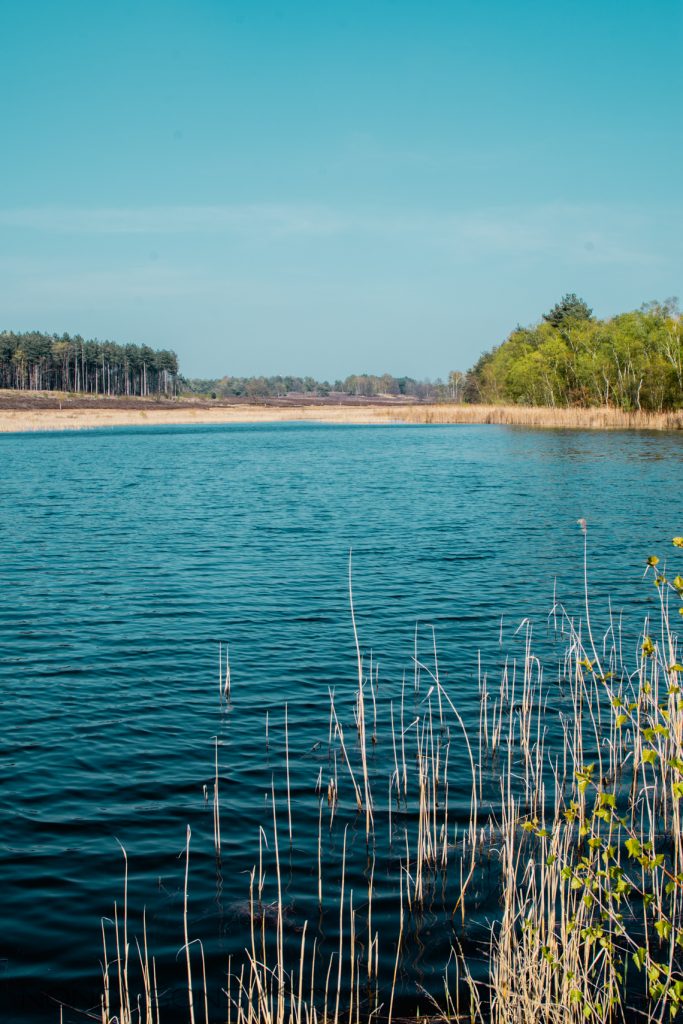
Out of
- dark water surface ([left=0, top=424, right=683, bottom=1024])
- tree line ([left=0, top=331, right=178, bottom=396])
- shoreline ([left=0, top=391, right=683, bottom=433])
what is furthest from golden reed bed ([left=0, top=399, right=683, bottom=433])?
dark water surface ([left=0, top=424, right=683, bottom=1024])

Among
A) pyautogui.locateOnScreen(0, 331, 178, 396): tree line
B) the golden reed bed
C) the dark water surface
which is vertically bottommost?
the dark water surface

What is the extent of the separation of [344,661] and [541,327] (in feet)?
360

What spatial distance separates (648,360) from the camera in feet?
242

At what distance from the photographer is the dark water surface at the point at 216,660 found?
23.4ft

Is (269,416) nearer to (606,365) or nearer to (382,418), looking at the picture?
(382,418)

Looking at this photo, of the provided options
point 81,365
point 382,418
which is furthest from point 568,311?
point 81,365

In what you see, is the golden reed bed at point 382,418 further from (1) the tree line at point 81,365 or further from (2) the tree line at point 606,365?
(1) the tree line at point 81,365

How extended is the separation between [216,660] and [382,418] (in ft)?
339

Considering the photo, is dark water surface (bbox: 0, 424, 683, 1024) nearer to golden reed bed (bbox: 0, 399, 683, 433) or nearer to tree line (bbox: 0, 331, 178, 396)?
golden reed bed (bbox: 0, 399, 683, 433)

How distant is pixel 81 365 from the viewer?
17412cm

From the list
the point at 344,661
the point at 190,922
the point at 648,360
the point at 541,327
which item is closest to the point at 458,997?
the point at 190,922

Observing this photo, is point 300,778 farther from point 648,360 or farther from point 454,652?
point 648,360

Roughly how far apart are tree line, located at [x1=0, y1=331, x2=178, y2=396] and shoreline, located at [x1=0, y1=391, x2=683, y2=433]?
14740 millimetres

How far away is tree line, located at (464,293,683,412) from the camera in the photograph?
71062 millimetres
